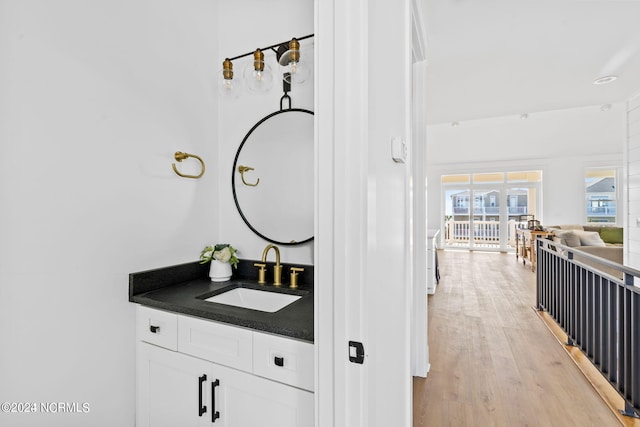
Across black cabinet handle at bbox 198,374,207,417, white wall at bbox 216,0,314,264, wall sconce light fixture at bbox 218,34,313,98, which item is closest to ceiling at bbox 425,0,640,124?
white wall at bbox 216,0,314,264

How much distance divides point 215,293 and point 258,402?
0.59 metres

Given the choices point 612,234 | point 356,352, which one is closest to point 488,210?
point 612,234

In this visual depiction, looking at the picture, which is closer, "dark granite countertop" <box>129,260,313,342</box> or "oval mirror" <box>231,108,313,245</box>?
"dark granite countertop" <box>129,260,313,342</box>

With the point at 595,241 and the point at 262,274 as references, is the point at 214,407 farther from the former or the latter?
the point at 595,241

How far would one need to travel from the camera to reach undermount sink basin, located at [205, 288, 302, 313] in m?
1.55

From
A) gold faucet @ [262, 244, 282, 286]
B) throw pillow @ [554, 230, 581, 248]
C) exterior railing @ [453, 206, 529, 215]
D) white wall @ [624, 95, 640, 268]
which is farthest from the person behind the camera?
exterior railing @ [453, 206, 529, 215]

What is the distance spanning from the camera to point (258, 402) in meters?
1.11

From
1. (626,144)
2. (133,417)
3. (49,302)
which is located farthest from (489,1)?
(626,144)

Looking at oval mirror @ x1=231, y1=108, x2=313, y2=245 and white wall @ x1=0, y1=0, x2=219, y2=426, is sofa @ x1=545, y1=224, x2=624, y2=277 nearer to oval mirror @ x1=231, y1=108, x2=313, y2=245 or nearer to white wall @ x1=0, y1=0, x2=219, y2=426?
oval mirror @ x1=231, y1=108, x2=313, y2=245

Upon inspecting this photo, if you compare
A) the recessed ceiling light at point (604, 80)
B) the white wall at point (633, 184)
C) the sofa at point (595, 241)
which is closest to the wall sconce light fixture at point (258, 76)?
the sofa at point (595, 241)

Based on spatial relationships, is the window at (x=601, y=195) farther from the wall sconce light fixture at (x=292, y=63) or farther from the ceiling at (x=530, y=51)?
the wall sconce light fixture at (x=292, y=63)

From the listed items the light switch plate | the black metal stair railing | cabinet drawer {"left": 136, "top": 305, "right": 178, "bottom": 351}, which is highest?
the light switch plate

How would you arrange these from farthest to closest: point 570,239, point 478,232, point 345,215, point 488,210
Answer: point 478,232 → point 488,210 → point 570,239 → point 345,215

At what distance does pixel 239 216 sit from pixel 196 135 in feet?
1.68
